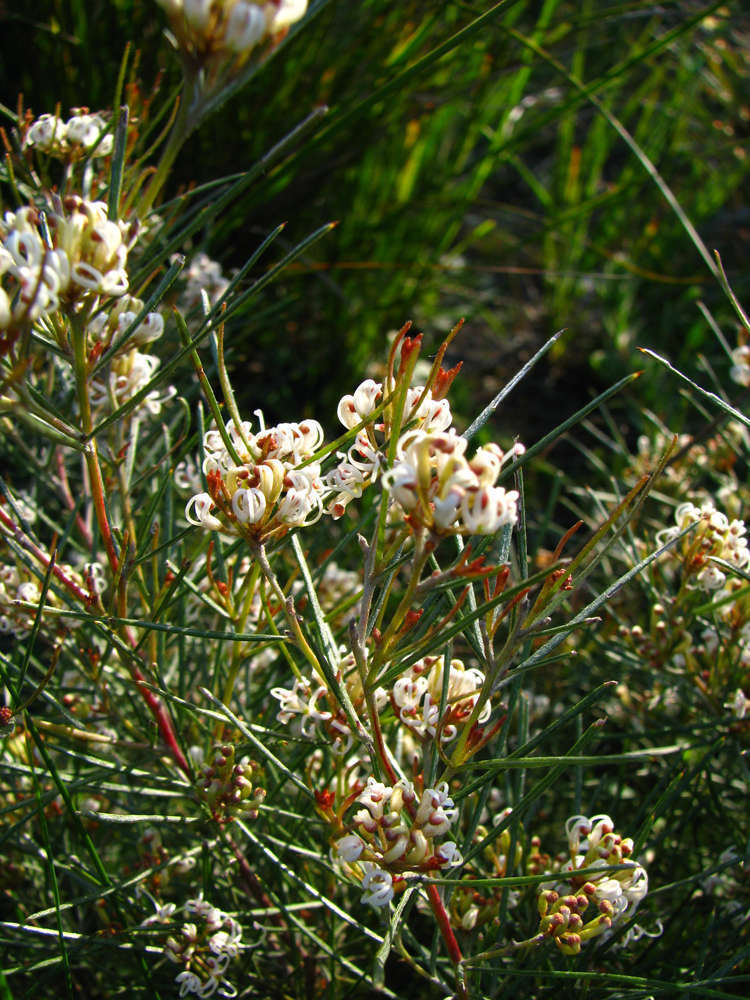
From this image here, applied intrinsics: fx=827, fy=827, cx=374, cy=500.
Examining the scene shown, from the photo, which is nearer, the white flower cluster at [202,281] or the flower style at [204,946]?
the flower style at [204,946]

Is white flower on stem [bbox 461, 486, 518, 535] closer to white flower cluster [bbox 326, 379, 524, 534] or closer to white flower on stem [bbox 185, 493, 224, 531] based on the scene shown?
white flower cluster [bbox 326, 379, 524, 534]

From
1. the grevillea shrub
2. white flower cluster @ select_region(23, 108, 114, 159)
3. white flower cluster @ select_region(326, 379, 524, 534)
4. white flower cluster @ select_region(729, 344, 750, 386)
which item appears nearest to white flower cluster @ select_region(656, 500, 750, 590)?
the grevillea shrub

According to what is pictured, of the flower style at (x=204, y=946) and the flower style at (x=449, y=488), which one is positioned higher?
the flower style at (x=449, y=488)

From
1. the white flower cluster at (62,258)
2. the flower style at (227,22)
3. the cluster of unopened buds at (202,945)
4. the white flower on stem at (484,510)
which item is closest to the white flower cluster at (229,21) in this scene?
the flower style at (227,22)

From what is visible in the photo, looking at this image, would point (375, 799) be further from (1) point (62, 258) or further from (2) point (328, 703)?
(1) point (62, 258)

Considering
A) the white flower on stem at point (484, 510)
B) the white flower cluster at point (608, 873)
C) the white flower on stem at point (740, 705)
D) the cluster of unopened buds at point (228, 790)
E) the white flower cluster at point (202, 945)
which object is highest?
the white flower on stem at point (484, 510)

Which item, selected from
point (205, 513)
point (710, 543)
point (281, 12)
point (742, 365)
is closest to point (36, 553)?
point (205, 513)

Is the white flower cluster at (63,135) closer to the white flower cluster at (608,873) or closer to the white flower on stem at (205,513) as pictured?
the white flower on stem at (205,513)
